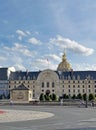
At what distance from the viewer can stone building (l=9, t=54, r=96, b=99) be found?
164375 millimetres

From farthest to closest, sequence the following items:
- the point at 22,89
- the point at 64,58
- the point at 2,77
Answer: the point at 64,58 < the point at 2,77 < the point at 22,89

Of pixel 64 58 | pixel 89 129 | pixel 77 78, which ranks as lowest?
pixel 89 129

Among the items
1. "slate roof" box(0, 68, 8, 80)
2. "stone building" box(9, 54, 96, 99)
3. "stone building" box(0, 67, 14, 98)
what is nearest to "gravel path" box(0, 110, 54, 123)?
"stone building" box(9, 54, 96, 99)

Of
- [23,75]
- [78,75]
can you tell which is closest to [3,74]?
[23,75]

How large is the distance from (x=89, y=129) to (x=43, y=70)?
5725 inches

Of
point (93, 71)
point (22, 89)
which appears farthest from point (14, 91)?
point (93, 71)

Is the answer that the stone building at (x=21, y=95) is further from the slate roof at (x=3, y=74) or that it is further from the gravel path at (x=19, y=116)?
the gravel path at (x=19, y=116)

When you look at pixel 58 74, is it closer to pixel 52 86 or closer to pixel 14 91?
pixel 52 86

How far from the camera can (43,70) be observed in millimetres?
165500

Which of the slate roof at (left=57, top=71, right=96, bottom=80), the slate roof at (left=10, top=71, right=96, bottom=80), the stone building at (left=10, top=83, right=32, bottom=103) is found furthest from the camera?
the slate roof at (left=10, top=71, right=96, bottom=80)

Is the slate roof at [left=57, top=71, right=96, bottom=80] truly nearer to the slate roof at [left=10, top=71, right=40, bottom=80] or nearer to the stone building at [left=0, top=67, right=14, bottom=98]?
the slate roof at [left=10, top=71, right=40, bottom=80]

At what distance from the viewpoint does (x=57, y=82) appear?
164375 mm

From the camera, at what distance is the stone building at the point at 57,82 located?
16438cm

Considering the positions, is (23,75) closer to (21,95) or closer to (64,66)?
(64,66)
